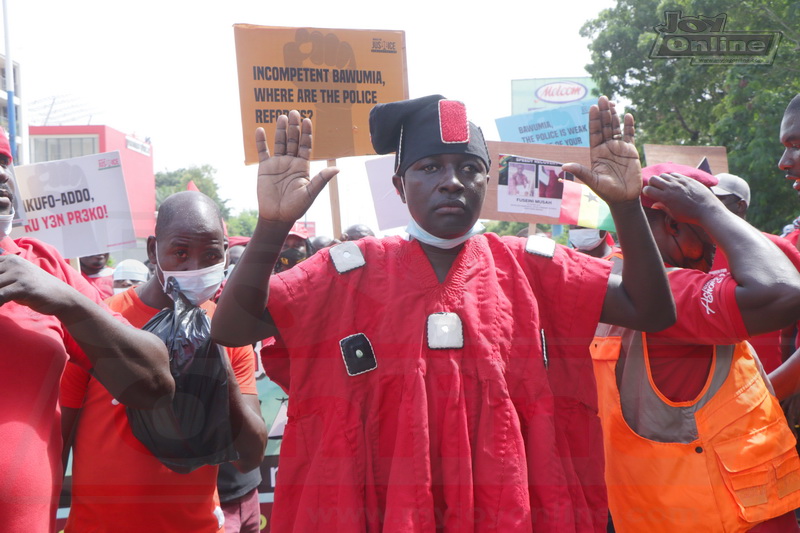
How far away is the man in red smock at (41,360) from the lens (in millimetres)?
1888

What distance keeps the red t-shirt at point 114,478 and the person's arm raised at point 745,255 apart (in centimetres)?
201

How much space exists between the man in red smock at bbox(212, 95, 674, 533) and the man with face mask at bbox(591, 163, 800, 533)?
1.13 feet

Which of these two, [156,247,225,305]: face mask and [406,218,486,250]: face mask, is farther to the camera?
[156,247,225,305]: face mask

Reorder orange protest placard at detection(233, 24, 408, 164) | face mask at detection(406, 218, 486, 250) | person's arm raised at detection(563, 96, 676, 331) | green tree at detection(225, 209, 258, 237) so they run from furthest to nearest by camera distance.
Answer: green tree at detection(225, 209, 258, 237) < orange protest placard at detection(233, 24, 408, 164) < face mask at detection(406, 218, 486, 250) < person's arm raised at detection(563, 96, 676, 331)

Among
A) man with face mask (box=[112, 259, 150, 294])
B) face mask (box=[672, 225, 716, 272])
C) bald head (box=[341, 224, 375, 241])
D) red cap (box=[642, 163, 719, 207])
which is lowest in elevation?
man with face mask (box=[112, 259, 150, 294])

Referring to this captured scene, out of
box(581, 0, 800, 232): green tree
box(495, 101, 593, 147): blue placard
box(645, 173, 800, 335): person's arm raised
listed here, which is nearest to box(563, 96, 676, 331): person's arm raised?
box(645, 173, 800, 335): person's arm raised

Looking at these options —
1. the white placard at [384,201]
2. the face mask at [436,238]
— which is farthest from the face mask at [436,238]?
the white placard at [384,201]

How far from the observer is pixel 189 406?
97.5 inches

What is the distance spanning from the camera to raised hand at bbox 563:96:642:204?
2.15 metres

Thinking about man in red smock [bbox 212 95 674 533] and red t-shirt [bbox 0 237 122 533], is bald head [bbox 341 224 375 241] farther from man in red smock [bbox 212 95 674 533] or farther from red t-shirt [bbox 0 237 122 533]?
red t-shirt [bbox 0 237 122 533]

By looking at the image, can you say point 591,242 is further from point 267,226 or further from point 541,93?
point 541,93

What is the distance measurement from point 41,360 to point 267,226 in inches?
27.3

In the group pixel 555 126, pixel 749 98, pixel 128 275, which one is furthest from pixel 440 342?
pixel 749 98

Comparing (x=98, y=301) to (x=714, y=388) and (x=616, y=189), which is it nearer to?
(x=616, y=189)
